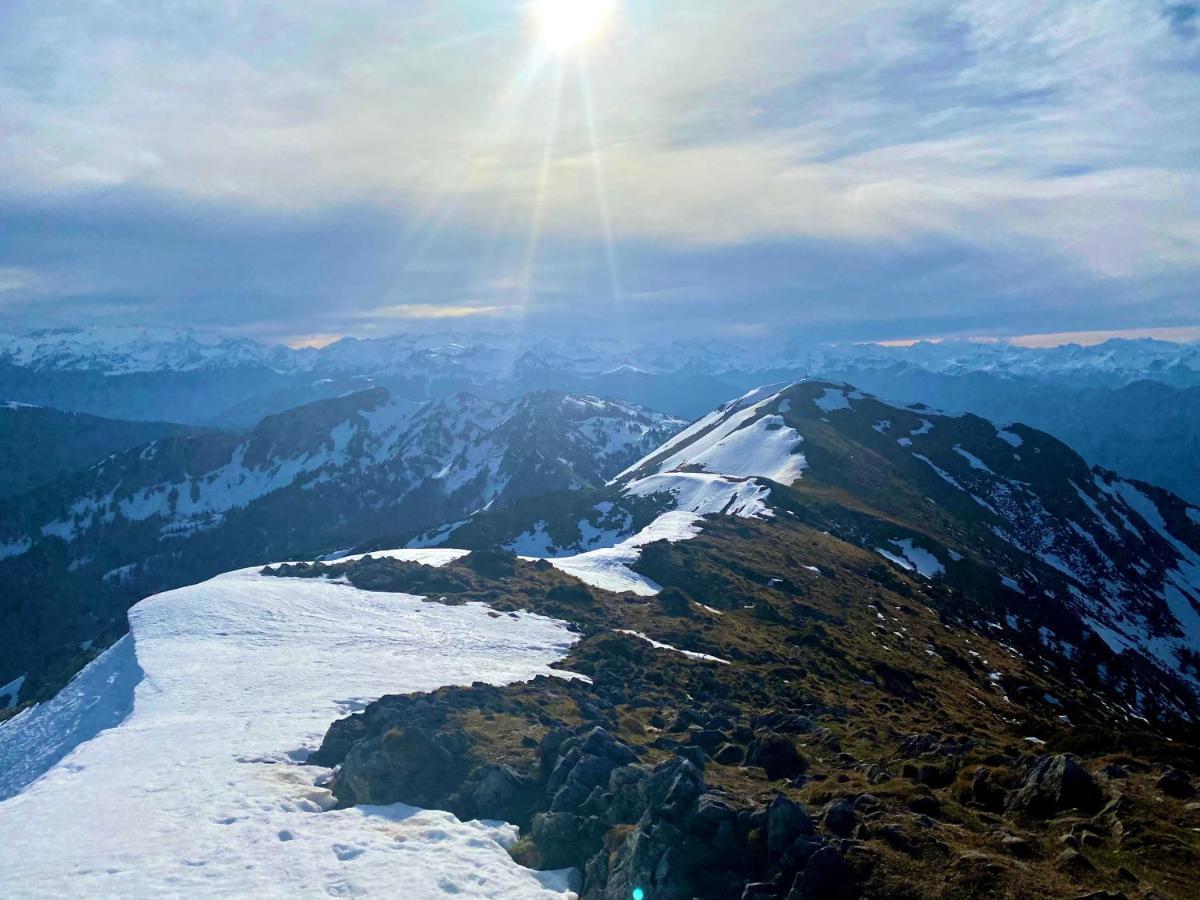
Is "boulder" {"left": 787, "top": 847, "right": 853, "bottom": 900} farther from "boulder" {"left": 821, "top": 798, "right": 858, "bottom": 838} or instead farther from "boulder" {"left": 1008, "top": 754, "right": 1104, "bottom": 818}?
"boulder" {"left": 1008, "top": 754, "right": 1104, "bottom": 818}

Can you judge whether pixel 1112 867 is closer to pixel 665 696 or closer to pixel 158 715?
pixel 665 696

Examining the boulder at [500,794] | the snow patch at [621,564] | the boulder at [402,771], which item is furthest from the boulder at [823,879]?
the snow patch at [621,564]

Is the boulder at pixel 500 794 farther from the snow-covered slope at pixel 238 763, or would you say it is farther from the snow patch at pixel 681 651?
the snow patch at pixel 681 651

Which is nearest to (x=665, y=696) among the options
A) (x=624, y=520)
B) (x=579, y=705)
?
(x=579, y=705)

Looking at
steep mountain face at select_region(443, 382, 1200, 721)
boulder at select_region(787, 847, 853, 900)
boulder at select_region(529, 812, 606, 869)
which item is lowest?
steep mountain face at select_region(443, 382, 1200, 721)

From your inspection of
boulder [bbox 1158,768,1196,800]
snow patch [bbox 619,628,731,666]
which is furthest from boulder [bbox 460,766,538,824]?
snow patch [bbox 619,628,731,666]

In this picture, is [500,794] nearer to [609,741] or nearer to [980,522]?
[609,741]

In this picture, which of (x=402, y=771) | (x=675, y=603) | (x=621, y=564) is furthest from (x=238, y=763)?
(x=621, y=564)

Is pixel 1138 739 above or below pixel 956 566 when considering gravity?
above
